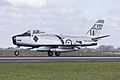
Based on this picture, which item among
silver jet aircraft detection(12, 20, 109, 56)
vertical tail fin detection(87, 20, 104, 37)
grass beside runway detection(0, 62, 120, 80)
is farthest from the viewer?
vertical tail fin detection(87, 20, 104, 37)

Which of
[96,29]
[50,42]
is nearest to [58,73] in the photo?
[50,42]

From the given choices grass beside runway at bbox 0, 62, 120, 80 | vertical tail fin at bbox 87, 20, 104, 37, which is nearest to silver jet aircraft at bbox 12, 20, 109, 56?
vertical tail fin at bbox 87, 20, 104, 37

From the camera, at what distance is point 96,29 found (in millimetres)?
70250

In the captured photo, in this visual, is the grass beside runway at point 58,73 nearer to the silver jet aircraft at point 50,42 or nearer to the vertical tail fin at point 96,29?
the silver jet aircraft at point 50,42

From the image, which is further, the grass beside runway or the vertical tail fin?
the vertical tail fin

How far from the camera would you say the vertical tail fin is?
68.7m

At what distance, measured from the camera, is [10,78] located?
22281 mm

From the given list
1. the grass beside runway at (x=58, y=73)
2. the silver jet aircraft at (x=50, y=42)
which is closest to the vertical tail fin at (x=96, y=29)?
the silver jet aircraft at (x=50, y=42)

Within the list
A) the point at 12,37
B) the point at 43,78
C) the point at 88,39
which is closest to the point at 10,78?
the point at 43,78

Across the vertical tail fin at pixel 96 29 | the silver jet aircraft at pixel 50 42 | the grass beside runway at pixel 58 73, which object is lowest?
the grass beside runway at pixel 58 73

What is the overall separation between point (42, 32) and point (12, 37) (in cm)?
536

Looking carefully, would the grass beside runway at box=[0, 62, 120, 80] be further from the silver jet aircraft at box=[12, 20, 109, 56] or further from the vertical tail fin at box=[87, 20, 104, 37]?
the vertical tail fin at box=[87, 20, 104, 37]

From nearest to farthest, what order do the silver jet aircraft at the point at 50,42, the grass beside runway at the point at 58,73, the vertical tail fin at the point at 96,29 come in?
the grass beside runway at the point at 58,73 → the silver jet aircraft at the point at 50,42 → the vertical tail fin at the point at 96,29

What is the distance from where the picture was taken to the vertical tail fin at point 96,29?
68688mm
